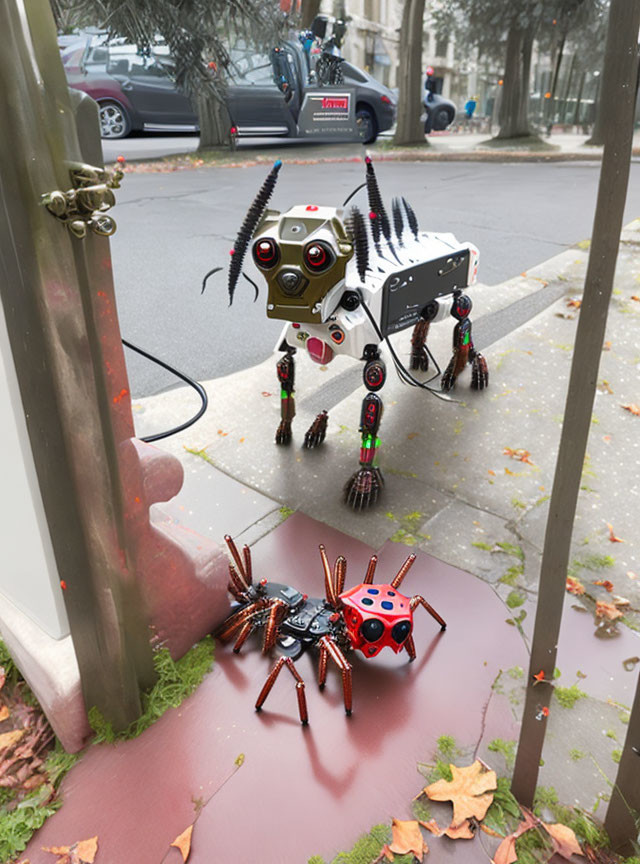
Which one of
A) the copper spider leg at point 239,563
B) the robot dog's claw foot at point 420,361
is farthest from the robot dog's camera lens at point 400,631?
the robot dog's claw foot at point 420,361

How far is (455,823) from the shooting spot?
5.78ft

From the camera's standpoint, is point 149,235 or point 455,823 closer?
point 455,823

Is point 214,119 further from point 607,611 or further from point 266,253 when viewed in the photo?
point 607,611

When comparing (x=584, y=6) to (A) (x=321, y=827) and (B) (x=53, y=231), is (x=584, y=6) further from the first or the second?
(A) (x=321, y=827)

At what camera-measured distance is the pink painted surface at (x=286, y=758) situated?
1788 mm

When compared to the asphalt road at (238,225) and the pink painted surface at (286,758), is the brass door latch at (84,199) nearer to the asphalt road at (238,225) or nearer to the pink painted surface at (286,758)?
the pink painted surface at (286,758)

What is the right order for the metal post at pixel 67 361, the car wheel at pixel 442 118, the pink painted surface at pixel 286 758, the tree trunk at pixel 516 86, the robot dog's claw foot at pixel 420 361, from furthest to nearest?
the car wheel at pixel 442 118 → the tree trunk at pixel 516 86 → the robot dog's claw foot at pixel 420 361 → the pink painted surface at pixel 286 758 → the metal post at pixel 67 361

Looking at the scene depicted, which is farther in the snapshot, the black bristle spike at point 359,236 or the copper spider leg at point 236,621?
the black bristle spike at point 359,236

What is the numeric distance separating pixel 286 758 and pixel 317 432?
201 centimetres

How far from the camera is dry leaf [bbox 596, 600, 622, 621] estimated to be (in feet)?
8.37

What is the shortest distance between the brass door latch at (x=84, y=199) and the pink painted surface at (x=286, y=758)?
5.21 ft

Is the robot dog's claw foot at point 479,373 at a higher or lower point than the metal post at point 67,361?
lower

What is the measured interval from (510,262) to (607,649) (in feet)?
18.5

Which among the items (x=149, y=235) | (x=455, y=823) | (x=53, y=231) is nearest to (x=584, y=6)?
(x=53, y=231)
